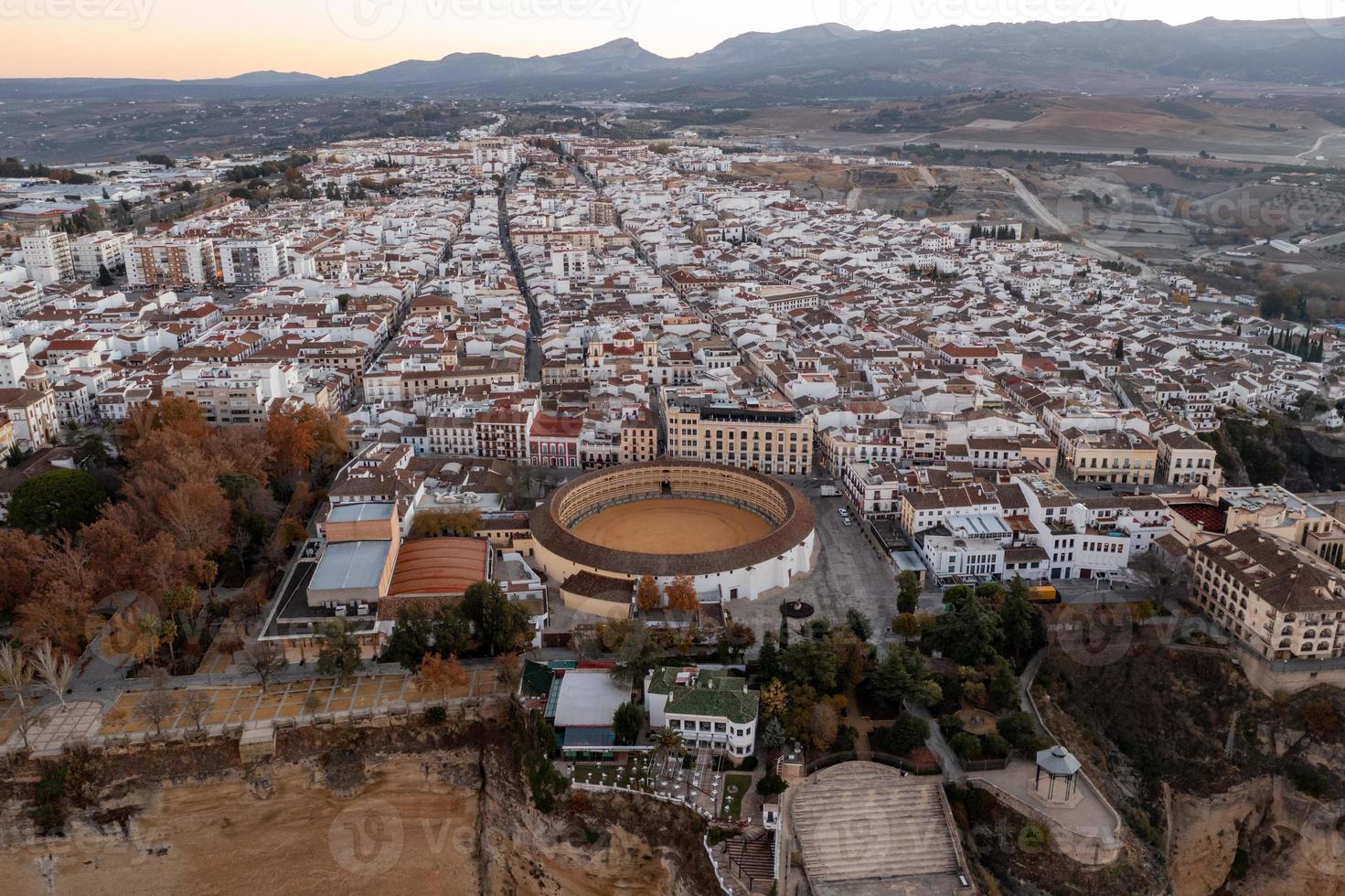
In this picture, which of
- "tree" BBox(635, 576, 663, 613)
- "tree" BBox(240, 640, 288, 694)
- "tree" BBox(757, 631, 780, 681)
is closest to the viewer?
"tree" BBox(757, 631, 780, 681)

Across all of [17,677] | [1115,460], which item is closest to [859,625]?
[1115,460]

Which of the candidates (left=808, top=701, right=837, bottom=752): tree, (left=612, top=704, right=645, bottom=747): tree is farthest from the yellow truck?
(left=612, top=704, right=645, bottom=747): tree

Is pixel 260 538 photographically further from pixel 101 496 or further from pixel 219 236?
pixel 219 236

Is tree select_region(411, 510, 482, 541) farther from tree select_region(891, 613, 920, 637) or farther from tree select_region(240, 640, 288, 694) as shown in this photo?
tree select_region(891, 613, 920, 637)

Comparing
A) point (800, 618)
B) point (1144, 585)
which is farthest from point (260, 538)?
point (1144, 585)

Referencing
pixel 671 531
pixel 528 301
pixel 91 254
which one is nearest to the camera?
pixel 671 531

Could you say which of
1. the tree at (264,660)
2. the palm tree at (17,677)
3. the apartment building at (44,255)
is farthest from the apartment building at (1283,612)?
the apartment building at (44,255)

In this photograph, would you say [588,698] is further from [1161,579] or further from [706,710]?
[1161,579]

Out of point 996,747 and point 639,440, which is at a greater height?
point 639,440
